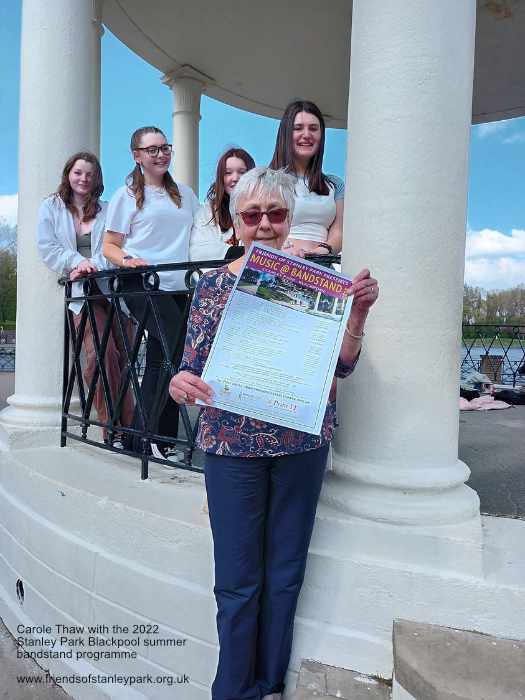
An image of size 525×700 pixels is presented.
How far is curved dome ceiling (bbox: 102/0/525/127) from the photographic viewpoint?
21.2 ft

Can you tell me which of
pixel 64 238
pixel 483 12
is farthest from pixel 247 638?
pixel 483 12

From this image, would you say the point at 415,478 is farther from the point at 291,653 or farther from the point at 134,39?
the point at 134,39

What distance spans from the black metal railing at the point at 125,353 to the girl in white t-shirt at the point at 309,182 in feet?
1.15

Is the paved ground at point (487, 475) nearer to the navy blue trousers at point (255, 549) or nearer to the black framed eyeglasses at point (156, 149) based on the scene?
the navy blue trousers at point (255, 549)

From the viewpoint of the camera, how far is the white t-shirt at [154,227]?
322 centimetres

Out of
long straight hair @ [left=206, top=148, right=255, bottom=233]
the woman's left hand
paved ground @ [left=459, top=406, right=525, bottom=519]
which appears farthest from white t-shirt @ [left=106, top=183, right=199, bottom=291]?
paved ground @ [left=459, top=406, right=525, bottom=519]

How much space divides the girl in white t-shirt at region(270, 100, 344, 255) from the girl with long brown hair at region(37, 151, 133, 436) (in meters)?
1.45

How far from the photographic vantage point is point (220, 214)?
3148 millimetres

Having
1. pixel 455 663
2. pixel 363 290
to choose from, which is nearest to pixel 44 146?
pixel 363 290

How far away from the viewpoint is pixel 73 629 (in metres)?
2.90

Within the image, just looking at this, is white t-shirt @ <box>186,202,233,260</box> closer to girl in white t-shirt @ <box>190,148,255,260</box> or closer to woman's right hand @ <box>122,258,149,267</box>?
girl in white t-shirt @ <box>190,148,255,260</box>

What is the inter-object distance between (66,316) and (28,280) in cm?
48

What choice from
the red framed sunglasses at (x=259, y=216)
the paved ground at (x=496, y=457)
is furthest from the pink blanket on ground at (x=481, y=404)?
the red framed sunglasses at (x=259, y=216)

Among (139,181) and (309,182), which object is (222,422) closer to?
(309,182)
